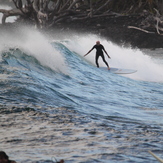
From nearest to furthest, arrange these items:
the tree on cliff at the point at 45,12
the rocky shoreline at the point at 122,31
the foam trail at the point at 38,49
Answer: the foam trail at the point at 38,49, the tree on cliff at the point at 45,12, the rocky shoreline at the point at 122,31

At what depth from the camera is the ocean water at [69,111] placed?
223 inches

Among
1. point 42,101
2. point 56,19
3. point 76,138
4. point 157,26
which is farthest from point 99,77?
point 56,19

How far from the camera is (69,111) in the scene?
8469 millimetres

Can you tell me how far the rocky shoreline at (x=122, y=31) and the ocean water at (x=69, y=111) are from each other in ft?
58.2

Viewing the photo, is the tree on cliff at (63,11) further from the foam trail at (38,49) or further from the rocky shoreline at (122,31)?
the foam trail at (38,49)

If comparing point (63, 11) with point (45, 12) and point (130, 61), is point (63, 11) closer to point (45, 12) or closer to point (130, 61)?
point (45, 12)

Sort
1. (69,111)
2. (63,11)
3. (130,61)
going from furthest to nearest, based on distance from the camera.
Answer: (63,11)
(130,61)
(69,111)

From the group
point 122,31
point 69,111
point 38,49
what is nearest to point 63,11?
point 122,31

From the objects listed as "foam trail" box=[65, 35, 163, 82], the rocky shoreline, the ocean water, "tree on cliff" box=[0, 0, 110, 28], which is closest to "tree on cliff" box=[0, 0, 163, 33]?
"tree on cliff" box=[0, 0, 110, 28]

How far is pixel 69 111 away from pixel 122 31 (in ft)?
90.5

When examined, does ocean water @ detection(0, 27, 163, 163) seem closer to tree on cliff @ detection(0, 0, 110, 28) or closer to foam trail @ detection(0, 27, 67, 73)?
foam trail @ detection(0, 27, 67, 73)

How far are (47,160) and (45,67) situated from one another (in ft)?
29.7

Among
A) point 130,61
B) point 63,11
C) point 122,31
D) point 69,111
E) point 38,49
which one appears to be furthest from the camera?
point 122,31

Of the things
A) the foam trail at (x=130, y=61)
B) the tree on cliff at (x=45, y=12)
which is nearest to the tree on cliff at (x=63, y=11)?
the tree on cliff at (x=45, y=12)
